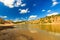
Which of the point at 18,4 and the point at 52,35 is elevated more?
the point at 18,4

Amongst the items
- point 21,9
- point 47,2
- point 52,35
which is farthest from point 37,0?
point 52,35

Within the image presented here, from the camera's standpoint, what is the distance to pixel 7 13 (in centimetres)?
347

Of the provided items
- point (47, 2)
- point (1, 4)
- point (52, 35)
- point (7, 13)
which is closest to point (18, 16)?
point (7, 13)

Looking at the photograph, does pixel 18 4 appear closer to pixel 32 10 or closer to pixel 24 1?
pixel 24 1

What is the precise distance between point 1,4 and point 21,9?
658mm

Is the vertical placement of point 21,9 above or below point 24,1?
below

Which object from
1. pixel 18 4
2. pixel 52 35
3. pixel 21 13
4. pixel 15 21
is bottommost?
pixel 52 35

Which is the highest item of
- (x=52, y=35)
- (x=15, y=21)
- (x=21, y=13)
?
(x=21, y=13)

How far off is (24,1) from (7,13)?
0.65 m

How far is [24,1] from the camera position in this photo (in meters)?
3.46

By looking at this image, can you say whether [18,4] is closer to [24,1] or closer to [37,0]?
[24,1]

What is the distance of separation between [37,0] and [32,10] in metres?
0.34

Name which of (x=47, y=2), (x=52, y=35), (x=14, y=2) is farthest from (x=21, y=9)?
(x=52, y=35)

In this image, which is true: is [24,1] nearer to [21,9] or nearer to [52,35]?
[21,9]
